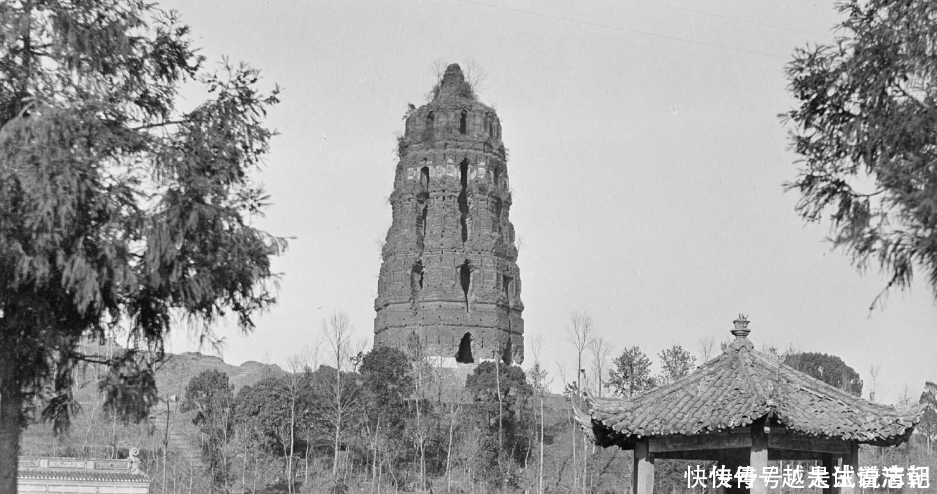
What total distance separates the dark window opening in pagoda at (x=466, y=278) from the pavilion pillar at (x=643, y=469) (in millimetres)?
43961

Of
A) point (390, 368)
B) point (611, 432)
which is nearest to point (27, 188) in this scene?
point (611, 432)

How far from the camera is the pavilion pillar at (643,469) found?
14.1 meters

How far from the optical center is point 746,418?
1273 cm

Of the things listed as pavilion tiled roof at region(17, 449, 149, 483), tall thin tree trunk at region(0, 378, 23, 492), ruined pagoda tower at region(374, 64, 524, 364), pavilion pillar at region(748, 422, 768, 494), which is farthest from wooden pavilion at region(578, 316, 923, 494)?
ruined pagoda tower at region(374, 64, 524, 364)

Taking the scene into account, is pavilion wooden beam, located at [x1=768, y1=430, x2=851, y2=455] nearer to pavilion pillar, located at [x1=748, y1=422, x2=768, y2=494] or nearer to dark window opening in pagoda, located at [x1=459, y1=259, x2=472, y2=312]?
pavilion pillar, located at [x1=748, y1=422, x2=768, y2=494]

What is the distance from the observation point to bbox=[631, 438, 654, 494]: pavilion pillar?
555 inches

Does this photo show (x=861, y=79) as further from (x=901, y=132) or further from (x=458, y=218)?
(x=458, y=218)

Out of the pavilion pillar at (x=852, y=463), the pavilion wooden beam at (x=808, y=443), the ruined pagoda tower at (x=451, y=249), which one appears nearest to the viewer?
the pavilion wooden beam at (x=808, y=443)

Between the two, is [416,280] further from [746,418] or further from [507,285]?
[746,418]

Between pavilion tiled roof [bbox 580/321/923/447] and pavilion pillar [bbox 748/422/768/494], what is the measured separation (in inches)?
11.8

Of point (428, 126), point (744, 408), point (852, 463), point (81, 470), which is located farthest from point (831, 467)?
point (428, 126)

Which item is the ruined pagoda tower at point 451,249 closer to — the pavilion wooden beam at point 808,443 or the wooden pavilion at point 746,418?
the wooden pavilion at point 746,418

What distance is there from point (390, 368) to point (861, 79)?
131ft

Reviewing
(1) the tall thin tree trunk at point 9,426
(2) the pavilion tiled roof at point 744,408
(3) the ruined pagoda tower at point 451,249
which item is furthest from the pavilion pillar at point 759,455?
(3) the ruined pagoda tower at point 451,249
